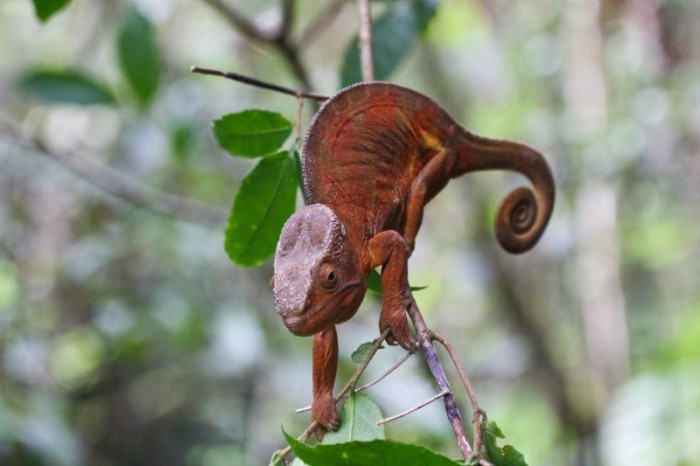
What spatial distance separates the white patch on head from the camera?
112cm

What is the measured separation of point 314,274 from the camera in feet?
3.74

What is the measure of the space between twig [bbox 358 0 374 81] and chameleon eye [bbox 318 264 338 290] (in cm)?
47

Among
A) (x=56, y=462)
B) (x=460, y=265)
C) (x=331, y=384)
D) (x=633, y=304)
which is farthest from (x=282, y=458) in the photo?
(x=633, y=304)

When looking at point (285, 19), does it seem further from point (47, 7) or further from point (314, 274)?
point (314, 274)

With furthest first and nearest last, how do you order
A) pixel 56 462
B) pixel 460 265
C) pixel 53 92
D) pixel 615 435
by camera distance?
pixel 460 265 → pixel 615 435 → pixel 56 462 → pixel 53 92

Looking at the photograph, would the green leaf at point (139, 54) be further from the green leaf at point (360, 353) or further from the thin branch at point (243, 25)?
the green leaf at point (360, 353)

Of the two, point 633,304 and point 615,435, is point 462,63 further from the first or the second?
point 615,435

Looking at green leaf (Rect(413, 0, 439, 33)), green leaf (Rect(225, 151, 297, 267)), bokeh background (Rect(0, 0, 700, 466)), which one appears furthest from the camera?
bokeh background (Rect(0, 0, 700, 466))

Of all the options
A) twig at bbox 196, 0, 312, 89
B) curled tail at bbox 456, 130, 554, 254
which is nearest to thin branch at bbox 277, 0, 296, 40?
twig at bbox 196, 0, 312, 89

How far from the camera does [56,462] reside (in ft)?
A: 9.50

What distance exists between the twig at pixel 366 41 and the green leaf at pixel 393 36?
0.16m

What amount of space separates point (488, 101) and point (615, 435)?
284cm

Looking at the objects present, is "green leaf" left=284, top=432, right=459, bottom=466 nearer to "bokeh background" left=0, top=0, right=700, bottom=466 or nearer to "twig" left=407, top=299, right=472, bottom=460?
"twig" left=407, top=299, right=472, bottom=460

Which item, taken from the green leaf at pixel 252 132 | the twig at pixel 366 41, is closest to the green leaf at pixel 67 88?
the twig at pixel 366 41
